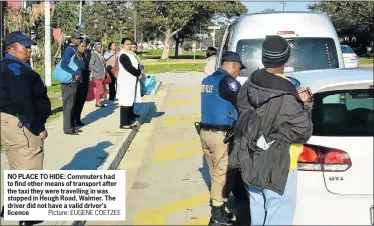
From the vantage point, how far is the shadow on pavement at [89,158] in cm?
708

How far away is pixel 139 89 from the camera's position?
34.0ft

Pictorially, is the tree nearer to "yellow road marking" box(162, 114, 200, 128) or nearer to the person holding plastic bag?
"yellow road marking" box(162, 114, 200, 128)

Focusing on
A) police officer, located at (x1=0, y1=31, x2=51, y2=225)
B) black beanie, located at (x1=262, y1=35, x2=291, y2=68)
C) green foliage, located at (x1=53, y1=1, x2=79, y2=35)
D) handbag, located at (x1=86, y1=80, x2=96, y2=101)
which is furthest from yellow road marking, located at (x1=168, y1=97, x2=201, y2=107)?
green foliage, located at (x1=53, y1=1, x2=79, y2=35)

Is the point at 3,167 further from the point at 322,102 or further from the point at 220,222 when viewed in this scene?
the point at 322,102

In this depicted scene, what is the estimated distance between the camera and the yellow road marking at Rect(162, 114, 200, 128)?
40.8 ft

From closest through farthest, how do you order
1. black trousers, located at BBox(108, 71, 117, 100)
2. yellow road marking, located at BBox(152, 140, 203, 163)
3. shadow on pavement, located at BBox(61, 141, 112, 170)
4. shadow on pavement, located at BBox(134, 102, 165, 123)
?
1. shadow on pavement, located at BBox(61, 141, 112, 170)
2. yellow road marking, located at BBox(152, 140, 203, 163)
3. shadow on pavement, located at BBox(134, 102, 165, 123)
4. black trousers, located at BBox(108, 71, 117, 100)

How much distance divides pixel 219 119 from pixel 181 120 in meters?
7.92

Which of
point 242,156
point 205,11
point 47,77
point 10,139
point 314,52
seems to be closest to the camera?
point 242,156

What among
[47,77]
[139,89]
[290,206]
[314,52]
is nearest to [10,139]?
[290,206]

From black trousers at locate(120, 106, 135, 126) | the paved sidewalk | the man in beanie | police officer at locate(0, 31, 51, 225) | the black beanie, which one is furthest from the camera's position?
A: black trousers at locate(120, 106, 135, 126)

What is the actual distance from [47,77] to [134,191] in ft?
41.8

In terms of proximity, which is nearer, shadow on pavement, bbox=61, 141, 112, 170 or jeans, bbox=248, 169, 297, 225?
jeans, bbox=248, 169, 297, 225

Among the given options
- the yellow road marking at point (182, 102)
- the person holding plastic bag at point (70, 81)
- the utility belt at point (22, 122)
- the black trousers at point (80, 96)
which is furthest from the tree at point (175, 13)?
the utility belt at point (22, 122)

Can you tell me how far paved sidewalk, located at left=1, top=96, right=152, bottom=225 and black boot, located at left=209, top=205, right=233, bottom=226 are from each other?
1.41m
